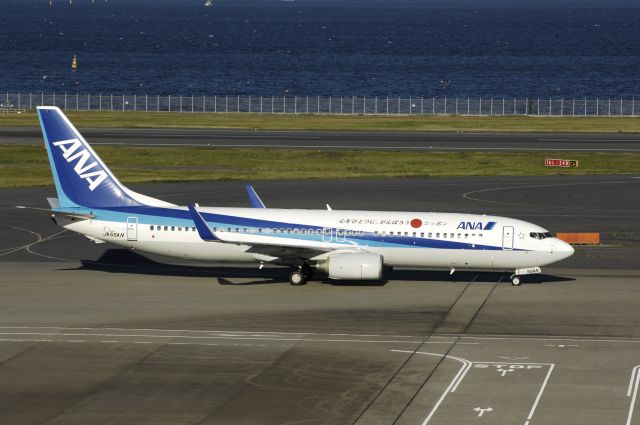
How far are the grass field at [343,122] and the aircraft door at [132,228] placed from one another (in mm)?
79608

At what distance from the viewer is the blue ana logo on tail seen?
65.8m

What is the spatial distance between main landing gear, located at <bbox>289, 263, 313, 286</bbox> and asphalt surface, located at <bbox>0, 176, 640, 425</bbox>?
701 millimetres

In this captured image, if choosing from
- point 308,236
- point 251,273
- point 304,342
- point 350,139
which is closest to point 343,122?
point 350,139

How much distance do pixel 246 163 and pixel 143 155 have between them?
1097 cm

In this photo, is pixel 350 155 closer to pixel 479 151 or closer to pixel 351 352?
pixel 479 151

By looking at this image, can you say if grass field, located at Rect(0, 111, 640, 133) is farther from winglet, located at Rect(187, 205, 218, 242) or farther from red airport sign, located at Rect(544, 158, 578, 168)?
winglet, located at Rect(187, 205, 218, 242)

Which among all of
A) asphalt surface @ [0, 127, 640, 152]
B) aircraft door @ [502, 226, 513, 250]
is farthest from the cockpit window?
asphalt surface @ [0, 127, 640, 152]

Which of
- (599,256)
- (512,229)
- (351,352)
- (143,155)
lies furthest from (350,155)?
(351,352)

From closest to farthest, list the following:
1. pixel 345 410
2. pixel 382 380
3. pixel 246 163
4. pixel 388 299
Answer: pixel 345 410 → pixel 382 380 → pixel 388 299 → pixel 246 163

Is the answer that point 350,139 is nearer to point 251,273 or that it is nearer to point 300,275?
point 251,273

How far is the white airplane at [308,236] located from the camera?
6362 centimetres

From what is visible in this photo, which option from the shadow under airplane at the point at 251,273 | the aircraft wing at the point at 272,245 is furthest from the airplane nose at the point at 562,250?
the aircraft wing at the point at 272,245

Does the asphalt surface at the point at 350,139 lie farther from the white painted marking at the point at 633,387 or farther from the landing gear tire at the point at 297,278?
the white painted marking at the point at 633,387

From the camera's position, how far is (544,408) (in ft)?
138
